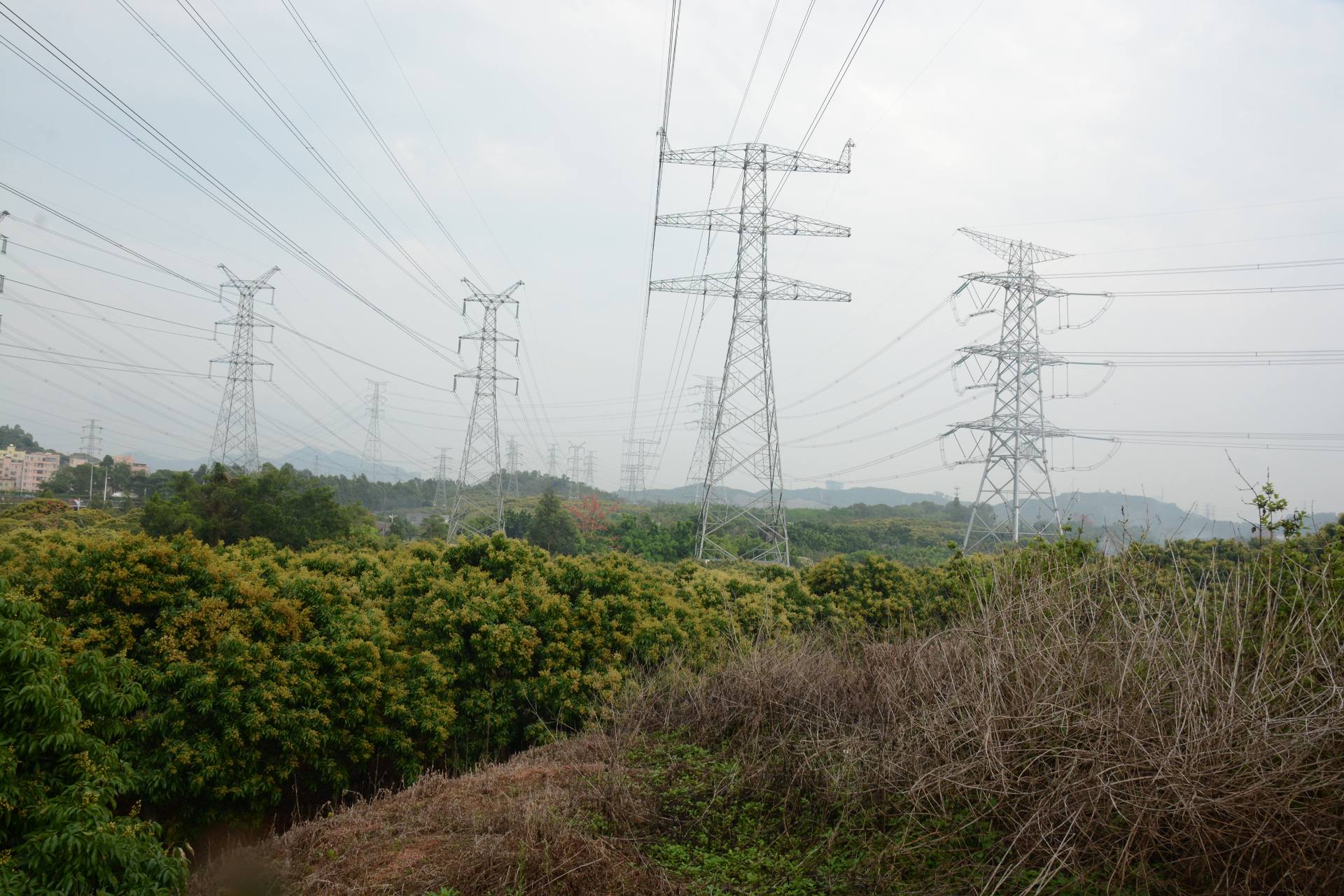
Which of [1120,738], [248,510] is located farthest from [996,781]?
[248,510]

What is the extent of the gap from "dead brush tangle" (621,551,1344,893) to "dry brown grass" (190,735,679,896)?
76.6 inches

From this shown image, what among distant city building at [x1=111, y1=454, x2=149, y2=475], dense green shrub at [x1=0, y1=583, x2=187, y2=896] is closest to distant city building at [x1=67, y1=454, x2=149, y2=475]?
distant city building at [x1=111, y1=454, x2=149, y2=475]

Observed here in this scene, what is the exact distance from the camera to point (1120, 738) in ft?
18.5

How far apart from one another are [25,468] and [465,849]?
2025 inches

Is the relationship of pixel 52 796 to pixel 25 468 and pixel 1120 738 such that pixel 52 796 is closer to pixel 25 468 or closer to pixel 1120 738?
pixel 1120 738

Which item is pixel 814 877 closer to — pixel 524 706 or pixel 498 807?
pixel 498 807

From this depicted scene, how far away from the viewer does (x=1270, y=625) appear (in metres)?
6.12

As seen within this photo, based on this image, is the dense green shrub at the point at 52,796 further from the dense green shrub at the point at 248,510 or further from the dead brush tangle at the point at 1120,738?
the dense green shrub at the point at 248,510

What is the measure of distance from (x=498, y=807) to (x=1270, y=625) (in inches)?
281

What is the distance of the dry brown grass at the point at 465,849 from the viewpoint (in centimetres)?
658

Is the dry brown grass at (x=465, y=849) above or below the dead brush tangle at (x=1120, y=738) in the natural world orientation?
below

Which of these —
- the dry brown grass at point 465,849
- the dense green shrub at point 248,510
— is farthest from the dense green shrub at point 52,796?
the dense green shrub at point 248,510

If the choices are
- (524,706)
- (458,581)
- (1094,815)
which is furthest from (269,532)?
(1094,815)

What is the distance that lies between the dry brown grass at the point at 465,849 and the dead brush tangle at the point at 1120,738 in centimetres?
195
